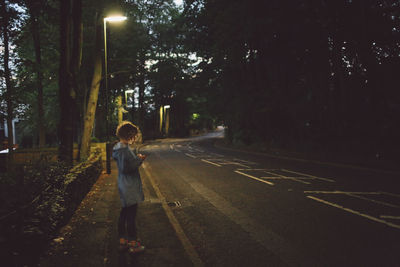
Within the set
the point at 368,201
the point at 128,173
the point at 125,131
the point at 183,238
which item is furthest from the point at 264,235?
the point at 368,201

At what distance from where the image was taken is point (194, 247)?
14.7 feet

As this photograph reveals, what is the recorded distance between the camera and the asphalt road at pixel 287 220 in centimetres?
415

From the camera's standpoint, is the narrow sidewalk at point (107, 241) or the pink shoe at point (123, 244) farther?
the pink shoe at point (123, 244)

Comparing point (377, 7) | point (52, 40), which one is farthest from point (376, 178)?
point (52, 40)

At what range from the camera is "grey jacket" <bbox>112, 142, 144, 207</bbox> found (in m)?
3.92

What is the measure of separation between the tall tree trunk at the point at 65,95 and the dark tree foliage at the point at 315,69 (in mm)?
11124

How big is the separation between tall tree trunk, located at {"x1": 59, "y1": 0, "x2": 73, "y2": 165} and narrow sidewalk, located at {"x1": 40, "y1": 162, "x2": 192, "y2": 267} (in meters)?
2.44

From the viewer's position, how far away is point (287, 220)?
581cm

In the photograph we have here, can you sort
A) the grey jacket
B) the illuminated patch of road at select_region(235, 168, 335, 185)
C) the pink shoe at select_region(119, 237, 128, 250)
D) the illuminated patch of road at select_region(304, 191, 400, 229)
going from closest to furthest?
the grey jacket, the pink shoe at select_region(119, 237, 128, 250), the illuminated patch of road at select_region(304, 191, 400, 229), the illuminated patch of road at select_region(235, 168, 335, 185)

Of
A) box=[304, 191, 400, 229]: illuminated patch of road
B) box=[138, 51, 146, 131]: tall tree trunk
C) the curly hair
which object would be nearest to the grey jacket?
the curly hair

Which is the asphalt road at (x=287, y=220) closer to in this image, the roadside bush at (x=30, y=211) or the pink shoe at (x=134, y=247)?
the pink shoe at (x=134, y=247)

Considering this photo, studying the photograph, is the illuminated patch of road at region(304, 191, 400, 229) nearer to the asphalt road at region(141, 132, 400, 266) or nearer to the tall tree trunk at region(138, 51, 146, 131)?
the asphalt road at region(141, 132, 400, 266)

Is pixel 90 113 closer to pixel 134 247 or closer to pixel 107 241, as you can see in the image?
pixel 107 241

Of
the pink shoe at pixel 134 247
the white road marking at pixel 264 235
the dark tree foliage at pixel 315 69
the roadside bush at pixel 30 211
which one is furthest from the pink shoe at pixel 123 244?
the dark tree foliage at pixel 315 69
